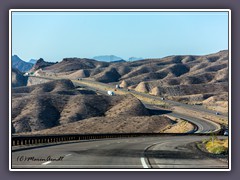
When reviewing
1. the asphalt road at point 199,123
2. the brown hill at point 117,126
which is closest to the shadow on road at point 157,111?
the asphalt road at point 199,123

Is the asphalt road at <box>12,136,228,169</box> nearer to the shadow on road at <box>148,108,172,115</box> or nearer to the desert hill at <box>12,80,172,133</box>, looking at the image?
the desert hill at <box>12,80,172,133</box>

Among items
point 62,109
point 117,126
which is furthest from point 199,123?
point 62,109

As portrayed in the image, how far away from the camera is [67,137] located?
53.0 metres

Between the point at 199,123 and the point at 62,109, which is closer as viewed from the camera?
the point at 199,123

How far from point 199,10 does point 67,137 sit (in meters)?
35.2

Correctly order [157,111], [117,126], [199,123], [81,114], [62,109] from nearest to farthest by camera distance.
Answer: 1. [117,126]
2. [199,123]
3. [81,114]
4. [62,109]
5. [157,111]

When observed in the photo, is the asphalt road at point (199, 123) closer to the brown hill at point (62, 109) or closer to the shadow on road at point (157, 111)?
the shadow on road at point (157, 111)

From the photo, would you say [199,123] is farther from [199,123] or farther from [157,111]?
[157,111]

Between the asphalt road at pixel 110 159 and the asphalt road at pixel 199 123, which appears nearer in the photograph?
the asphalt road at pixel 110 159

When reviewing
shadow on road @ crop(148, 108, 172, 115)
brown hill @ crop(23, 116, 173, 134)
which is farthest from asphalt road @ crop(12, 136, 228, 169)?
shadow on road @ crop(148, 108, 172, 115)

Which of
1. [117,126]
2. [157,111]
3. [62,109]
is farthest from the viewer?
[157,111]

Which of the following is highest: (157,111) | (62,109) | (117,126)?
(62,109)
